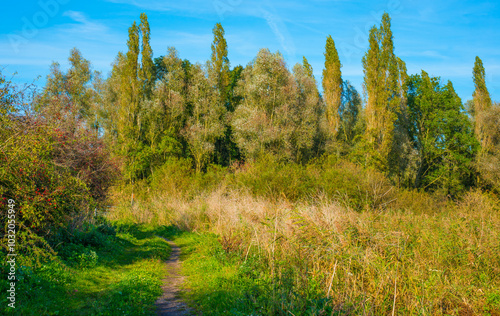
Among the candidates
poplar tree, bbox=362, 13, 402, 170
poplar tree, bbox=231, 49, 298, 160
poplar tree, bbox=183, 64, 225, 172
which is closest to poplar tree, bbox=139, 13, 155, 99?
poplar tree, bbox=183, 64, 225, 172

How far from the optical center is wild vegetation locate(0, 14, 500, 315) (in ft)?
17.3

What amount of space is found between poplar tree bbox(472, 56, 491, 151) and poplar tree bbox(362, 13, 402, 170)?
31.8 ft

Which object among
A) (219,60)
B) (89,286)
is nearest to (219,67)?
(219,60)

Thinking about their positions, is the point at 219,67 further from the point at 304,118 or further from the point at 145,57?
the point at 304,118

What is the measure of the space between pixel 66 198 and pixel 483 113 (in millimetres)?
37717

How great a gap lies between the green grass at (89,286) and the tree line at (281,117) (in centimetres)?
2144

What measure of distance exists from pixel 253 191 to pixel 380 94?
18119mm

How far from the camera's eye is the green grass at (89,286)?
4590mm

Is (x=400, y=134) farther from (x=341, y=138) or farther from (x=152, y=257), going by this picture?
(x=152, y=257)

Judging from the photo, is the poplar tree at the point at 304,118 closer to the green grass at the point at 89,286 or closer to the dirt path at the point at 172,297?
the dirt path at the point at 172,297

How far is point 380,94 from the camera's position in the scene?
28.9 metres

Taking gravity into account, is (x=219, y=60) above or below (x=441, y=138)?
above

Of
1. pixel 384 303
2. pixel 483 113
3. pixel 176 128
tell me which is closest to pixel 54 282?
pixel 384 303

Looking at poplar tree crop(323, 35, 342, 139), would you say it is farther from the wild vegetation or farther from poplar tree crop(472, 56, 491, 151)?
poplar tree crop(472, 56, 491, 151)
